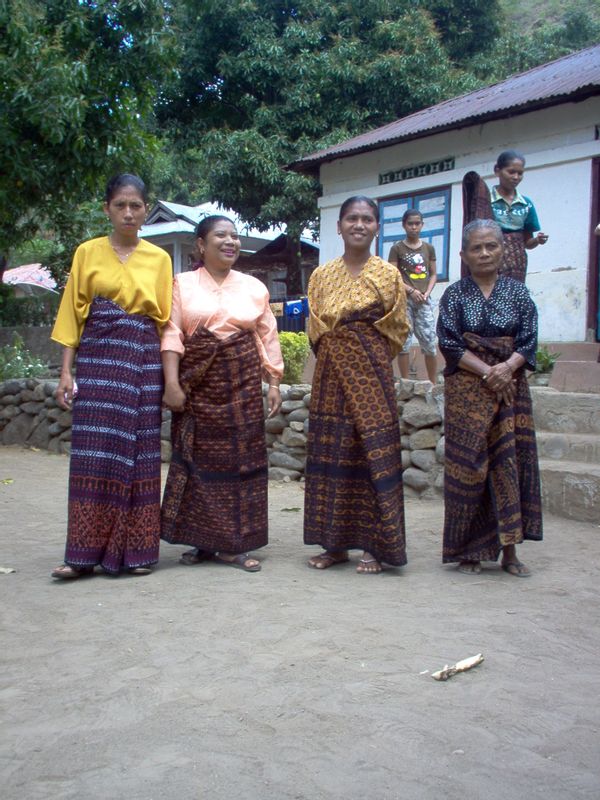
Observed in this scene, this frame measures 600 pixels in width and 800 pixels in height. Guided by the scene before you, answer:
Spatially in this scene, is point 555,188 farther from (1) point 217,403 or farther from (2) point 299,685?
(2) point 299,685

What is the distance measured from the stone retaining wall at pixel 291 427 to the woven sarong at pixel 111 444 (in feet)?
7.51

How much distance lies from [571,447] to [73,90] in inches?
218

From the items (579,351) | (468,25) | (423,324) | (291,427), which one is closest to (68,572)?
(291,427)

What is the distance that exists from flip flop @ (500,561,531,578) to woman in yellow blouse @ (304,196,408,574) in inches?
21.6

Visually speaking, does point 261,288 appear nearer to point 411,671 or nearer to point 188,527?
point 188,527

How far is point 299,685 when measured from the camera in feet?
9.01

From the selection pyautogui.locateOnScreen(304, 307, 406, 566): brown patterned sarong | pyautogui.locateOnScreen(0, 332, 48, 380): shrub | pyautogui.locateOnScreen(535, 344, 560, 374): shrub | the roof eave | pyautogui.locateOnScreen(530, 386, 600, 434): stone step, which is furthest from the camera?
pyautogui.locateOnScreen(0, 332, 48, 380): shrub

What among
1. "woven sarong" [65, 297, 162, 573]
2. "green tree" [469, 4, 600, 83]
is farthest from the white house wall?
"woven sarong" [65, 297, 162, 573]

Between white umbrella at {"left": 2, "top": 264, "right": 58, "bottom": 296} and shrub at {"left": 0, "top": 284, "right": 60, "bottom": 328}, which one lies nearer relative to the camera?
shrub at {"left": 0, "top": 284, "right": 60, "bottom": 328}

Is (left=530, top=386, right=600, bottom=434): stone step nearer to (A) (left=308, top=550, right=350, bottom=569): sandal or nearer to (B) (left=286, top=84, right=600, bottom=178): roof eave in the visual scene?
(A) (left=308, top=550, right=350, bottom=569): sandal

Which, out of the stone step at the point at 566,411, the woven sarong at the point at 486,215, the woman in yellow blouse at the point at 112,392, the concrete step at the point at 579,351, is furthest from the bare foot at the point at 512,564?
the concrete step at the point at 579,351

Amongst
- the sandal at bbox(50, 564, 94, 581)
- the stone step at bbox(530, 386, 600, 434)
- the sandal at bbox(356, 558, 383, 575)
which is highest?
the stone step at bbox(530, 386, 600, 434)

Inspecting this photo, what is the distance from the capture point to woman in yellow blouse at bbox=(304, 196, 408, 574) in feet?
13.7

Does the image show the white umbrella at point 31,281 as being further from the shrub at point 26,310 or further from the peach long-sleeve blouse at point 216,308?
the peach long-sleeve blouse at point 216,308
